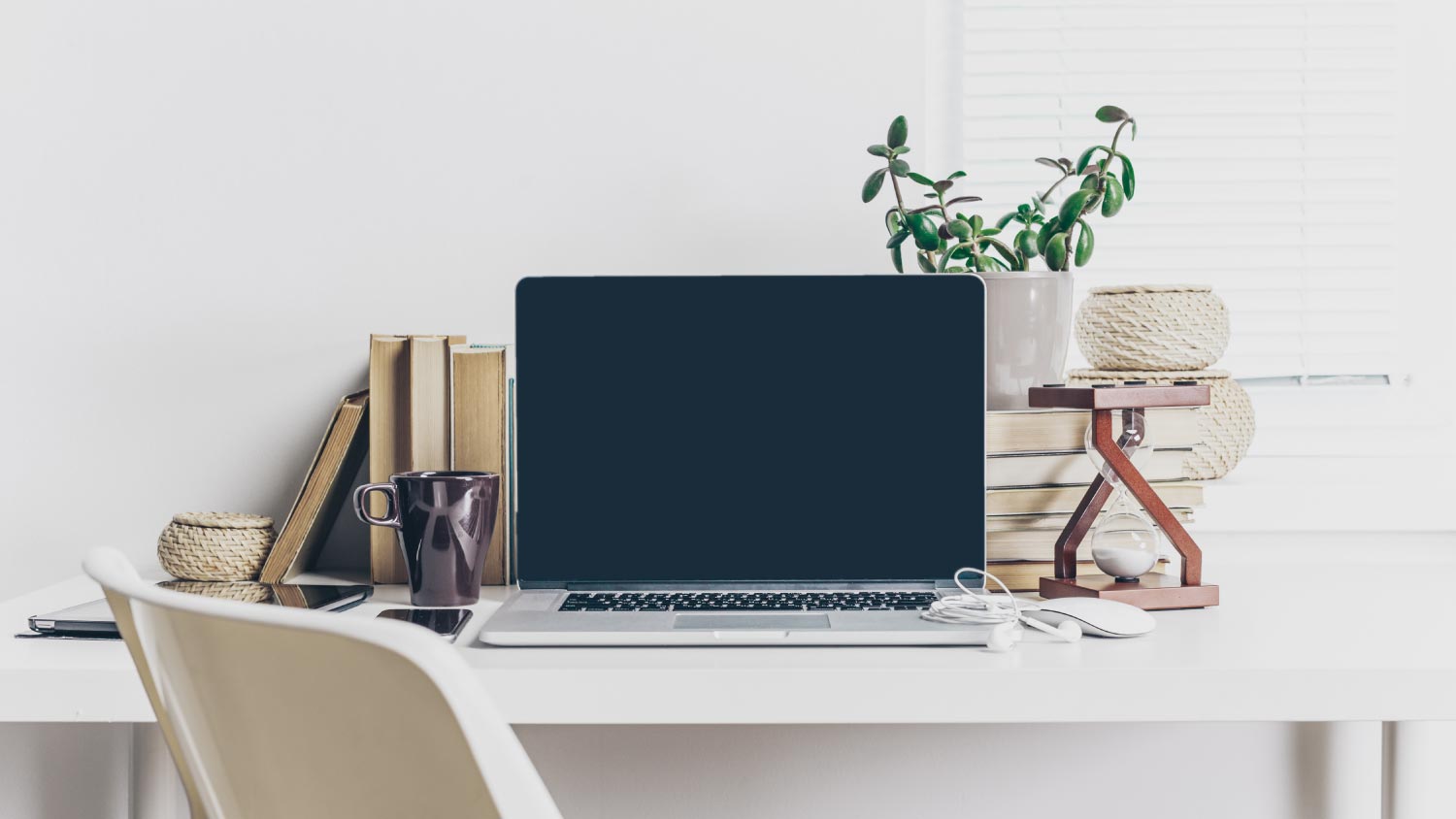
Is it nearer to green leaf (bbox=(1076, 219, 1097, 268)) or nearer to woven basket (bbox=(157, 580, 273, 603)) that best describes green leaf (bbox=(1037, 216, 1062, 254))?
green leaf (bbox=(1076, 219, 1097, 268))

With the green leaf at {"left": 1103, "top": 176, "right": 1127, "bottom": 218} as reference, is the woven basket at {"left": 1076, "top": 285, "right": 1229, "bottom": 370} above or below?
below

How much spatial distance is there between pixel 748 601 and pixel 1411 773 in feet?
2.24

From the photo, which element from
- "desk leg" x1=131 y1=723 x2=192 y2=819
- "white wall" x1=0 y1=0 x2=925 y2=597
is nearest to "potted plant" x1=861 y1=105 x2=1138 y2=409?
"white wall" x1=0 y1=0 x2=925 y2=597

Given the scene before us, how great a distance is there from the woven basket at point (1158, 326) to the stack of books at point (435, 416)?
65 centimetres

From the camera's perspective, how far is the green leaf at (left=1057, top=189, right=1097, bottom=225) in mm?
1115

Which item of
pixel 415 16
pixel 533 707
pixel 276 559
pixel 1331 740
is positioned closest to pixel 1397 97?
pixel 1331 740

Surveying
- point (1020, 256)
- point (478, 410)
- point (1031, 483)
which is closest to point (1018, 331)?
point (1020, 256)

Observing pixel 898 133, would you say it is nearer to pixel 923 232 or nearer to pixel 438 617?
pixel 923 232

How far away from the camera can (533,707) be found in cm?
74

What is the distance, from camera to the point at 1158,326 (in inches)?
45.9

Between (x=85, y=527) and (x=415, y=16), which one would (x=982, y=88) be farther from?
(x=85, y=527)

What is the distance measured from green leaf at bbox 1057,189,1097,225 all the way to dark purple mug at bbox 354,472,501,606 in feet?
2.09

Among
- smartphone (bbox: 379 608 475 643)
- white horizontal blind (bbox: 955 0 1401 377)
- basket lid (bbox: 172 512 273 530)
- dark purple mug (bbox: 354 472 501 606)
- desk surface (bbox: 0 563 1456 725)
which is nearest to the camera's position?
desk surface (bbox: 0 563 1456 725)

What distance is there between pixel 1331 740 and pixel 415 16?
4.51 feet
